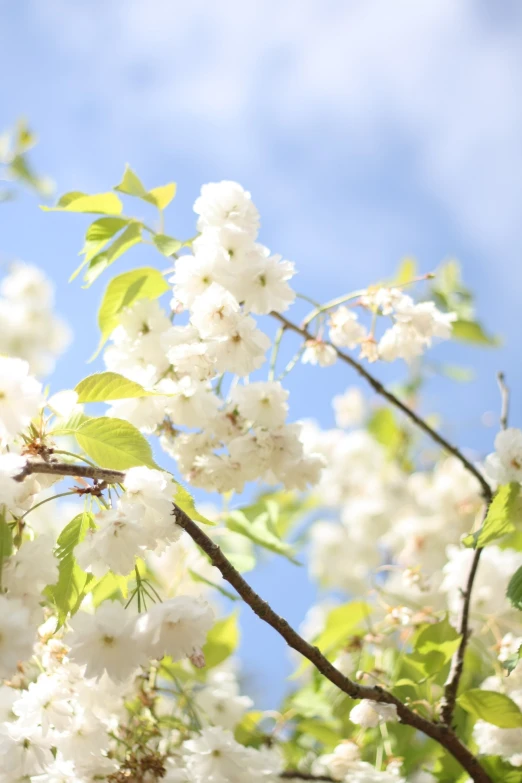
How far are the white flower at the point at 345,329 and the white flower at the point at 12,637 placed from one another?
829 millimetres

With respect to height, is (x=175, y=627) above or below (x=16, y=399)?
below

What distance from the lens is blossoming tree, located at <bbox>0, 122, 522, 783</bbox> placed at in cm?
82

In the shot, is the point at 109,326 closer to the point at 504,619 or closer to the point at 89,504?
the point at 89,504

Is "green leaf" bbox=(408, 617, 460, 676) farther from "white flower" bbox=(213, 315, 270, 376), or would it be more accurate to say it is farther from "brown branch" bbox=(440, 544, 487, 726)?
"white flower" bbox=(213, 315, 270, 376)

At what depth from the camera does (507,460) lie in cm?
105

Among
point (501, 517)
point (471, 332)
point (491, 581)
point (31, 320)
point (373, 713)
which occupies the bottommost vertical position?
point (373, 713)

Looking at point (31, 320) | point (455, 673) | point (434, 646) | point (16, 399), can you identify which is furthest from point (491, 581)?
point (31, 320)

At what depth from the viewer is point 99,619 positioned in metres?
0.82

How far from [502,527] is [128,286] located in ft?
2.45

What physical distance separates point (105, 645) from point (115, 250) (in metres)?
0.72

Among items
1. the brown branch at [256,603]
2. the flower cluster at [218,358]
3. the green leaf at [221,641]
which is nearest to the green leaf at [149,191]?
the flower cluster at [218,358]

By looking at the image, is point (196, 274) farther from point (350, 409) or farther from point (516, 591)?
point (350, 409)

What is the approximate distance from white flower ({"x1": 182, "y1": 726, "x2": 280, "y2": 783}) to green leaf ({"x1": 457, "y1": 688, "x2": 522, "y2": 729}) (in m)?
0.31

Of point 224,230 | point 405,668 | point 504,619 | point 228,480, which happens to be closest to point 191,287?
point 224,230
